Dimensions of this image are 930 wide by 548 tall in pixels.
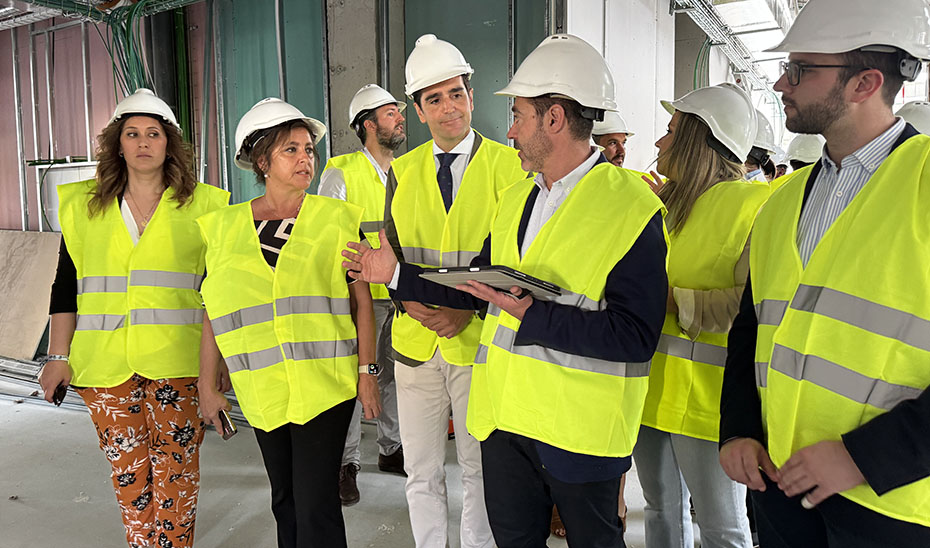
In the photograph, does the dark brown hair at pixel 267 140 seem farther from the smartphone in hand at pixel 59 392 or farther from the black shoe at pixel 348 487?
the black shoe at pixel 348 487

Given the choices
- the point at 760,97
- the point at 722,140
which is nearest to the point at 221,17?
the point at 722,140

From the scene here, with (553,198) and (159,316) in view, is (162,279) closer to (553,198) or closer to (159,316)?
(159,316)

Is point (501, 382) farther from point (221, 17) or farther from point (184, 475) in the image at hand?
point (221, 17)

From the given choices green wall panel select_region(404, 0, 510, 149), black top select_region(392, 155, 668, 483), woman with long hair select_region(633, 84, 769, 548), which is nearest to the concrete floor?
woman with long hair select_region(633, 84, 769, 548)

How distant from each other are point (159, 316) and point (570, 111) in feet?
5.65

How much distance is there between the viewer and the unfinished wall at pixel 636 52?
4.51 meters

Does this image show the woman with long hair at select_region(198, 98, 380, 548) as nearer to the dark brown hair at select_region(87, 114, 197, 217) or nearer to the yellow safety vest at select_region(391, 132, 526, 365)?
the yellow safety vest at select_region(391, 132, 526, 365)

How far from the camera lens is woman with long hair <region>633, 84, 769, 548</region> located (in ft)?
6.01

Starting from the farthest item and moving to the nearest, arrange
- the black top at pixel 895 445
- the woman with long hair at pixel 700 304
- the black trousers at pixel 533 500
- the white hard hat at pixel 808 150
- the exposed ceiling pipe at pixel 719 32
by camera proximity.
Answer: the exposed ceiling pipe at pixel 719 32 < the white hard hat at pixel 808 150 < the woman with long hair at pixel 700 304 < the black trousers at pixel 533 500 < the black top at pixel 895 445

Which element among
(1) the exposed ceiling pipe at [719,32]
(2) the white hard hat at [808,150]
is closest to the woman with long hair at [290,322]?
(2) the white hard hat at [808,150]

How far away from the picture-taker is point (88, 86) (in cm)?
620

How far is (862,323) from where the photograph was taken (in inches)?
46.1

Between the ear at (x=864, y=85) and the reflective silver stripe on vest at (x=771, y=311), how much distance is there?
45 cm

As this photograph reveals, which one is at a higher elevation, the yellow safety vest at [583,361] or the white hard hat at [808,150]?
the white hard hat at [808,150]
